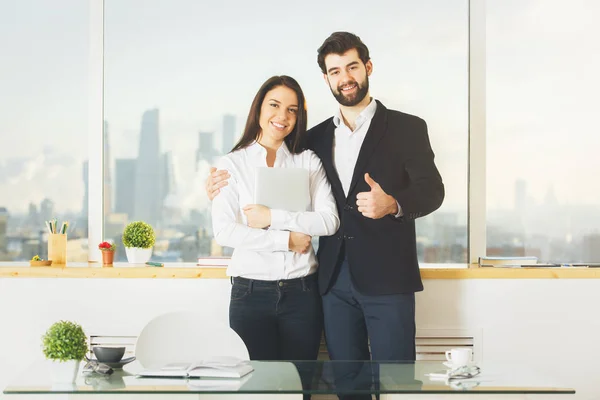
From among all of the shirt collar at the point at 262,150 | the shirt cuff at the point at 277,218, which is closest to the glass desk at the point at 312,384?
the shirt cuff at the point at 277,218

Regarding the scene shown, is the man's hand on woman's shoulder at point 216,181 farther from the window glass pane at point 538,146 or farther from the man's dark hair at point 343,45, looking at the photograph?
the window glass pane at point 538,146

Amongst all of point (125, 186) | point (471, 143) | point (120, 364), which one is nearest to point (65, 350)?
point (120, 364)

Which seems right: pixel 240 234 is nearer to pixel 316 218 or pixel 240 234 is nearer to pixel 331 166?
pixel 316 218

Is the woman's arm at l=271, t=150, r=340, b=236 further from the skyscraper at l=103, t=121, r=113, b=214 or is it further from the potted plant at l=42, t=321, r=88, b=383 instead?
the skyscraper at l=103, t=121, r=113, b=214

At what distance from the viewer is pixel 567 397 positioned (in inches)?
80.8

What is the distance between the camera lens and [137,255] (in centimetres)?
372

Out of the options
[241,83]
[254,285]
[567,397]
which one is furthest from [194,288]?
[567,397]

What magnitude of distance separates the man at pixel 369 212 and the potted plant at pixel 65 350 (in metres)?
1.05

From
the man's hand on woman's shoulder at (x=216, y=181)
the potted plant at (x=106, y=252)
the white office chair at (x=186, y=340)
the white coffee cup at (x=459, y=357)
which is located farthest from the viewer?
the potted plant at (x=106, y=252)

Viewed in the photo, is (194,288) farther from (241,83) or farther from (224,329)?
(241,83)

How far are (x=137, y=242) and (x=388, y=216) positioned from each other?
1.27m

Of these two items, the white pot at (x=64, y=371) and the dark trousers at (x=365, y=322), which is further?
the dark trousers at (x=365, y=322)

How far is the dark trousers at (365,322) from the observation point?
311 cm

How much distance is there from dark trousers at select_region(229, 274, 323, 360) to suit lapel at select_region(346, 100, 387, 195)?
0.47 m
